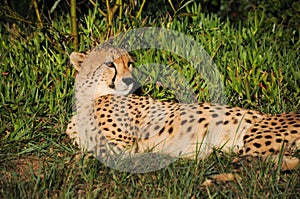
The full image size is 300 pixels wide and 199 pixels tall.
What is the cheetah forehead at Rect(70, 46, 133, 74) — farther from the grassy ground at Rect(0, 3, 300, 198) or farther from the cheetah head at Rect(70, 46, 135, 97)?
the grassy ground at Rect(0, 3, 300, 198)

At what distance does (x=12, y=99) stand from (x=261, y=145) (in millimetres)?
1610

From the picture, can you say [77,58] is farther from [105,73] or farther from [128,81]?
[128,81]

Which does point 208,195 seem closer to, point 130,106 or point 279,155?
point 279,155

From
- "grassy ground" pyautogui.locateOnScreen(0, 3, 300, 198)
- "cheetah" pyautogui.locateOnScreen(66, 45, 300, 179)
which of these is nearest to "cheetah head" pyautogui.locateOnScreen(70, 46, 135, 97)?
"cheetah" pyautogui.locateOnScreen(66, 45, 300, 179)

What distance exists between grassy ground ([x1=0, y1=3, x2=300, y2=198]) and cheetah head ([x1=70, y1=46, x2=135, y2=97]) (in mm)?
238

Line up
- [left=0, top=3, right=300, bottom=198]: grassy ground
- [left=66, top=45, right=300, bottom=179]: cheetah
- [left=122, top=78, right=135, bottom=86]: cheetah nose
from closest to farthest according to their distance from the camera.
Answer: [left=0, top=3, right=300, bottom=198]: grassy ground → [left=66, top=45, right=300, bottom=179]: cheetah → [left=122, top=78, right=135, bottom=86]: cheetah nose

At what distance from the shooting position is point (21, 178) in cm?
301

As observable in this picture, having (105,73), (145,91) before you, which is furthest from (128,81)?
(145,91)

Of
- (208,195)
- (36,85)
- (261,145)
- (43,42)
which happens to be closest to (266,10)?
(43,42)

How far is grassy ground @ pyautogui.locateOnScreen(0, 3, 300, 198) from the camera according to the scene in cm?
283

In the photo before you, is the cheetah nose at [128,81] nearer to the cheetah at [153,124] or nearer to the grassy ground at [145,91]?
the cheetah at [153,124]

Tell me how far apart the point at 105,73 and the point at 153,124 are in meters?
0.49

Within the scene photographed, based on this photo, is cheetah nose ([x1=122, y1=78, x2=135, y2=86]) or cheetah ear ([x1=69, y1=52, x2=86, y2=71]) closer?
cheetah nose ([x1=122, y1=78, x2=135, y2=86])

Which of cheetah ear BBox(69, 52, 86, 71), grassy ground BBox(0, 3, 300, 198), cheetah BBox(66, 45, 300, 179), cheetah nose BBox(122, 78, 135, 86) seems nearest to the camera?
grassy ground BBox(0, 3, 300, 198)
